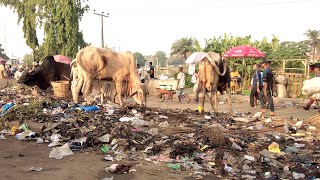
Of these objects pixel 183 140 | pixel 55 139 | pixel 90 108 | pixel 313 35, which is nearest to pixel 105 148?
pixel 55 139

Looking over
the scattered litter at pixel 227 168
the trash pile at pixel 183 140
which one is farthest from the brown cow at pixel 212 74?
the scattered litter at pixel 227 168

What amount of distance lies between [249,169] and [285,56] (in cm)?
1694

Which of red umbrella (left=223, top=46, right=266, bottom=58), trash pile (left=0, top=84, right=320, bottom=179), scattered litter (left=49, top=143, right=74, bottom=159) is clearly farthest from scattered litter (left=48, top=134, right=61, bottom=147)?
red umbrella (left=223, top=46, right=266, bottom=58)

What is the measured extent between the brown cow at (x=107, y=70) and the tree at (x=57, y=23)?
14.0 metres

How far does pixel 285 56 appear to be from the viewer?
66.3 feet

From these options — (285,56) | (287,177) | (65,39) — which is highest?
(65,39)

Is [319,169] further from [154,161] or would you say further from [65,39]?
[65,39]

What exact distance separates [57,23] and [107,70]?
15.1 m

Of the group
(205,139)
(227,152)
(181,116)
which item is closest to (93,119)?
(181,116)

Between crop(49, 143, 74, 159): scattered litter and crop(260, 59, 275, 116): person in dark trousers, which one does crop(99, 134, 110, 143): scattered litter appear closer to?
crop(49, 143, 74, 159): scattered litter

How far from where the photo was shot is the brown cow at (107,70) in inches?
392

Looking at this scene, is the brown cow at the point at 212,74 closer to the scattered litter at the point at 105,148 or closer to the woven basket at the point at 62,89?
the woven basket at the point at 62,89

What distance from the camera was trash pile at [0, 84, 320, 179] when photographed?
4.78 metres

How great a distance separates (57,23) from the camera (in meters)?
23.7
